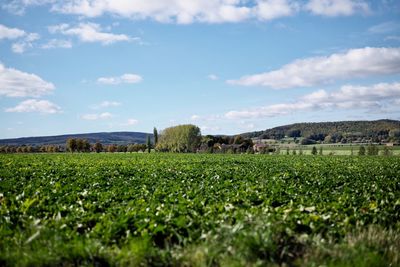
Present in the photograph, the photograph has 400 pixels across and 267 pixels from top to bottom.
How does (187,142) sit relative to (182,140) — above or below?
below

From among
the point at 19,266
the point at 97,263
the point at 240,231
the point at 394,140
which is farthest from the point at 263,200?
the point at 394,140

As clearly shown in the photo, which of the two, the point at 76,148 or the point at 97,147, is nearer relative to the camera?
the point at 76,148

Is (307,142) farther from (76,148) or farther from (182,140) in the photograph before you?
(76,148)

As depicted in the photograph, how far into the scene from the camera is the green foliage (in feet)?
444

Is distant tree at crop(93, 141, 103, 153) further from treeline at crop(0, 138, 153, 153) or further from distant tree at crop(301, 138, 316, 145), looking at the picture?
distant tree at crop(301, 138, 316, 145)

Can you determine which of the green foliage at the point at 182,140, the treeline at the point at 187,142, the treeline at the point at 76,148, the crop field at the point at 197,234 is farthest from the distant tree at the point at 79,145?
the crop field at the point at 197,234

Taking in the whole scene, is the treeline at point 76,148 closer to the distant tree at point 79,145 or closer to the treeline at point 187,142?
the distant tree at point 79,145

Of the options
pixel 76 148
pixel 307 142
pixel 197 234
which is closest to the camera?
pixel 197 234

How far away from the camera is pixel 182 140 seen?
136m

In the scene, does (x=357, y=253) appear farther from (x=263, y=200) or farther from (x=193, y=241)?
(x=263, y=200)

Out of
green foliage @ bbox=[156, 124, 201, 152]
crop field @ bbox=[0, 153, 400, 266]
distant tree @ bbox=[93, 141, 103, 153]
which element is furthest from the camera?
distant tree @ bbox=[93, 141, 103, 153]

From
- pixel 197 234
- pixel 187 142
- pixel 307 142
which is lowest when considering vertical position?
pixel 307 142

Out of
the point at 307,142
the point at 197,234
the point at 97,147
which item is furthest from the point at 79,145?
the point at 197,234

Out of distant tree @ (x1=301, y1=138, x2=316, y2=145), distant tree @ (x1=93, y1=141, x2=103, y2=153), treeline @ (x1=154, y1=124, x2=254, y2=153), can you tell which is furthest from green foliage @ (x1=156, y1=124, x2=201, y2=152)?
distant tree @ (x1=301, y1=138, x2=316, y2=145)
